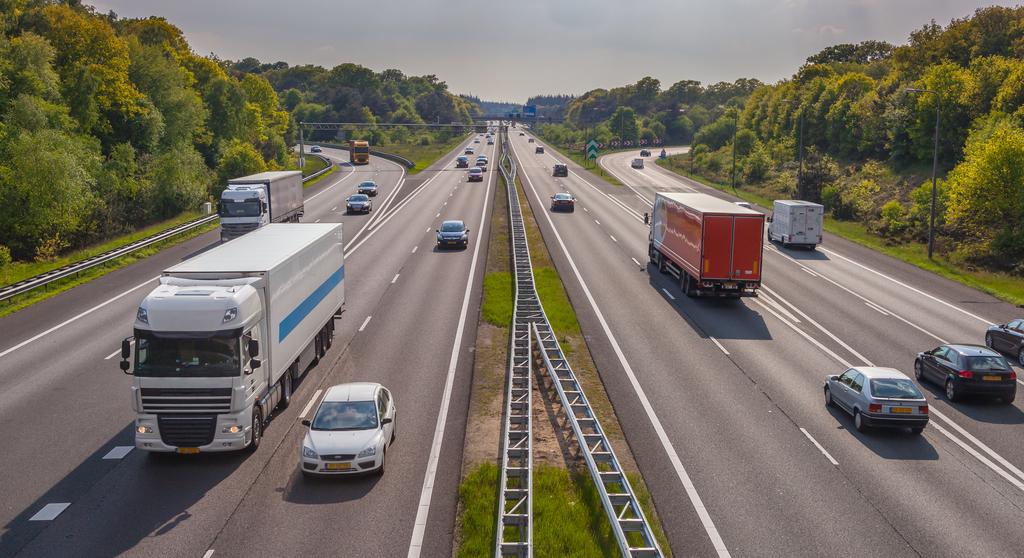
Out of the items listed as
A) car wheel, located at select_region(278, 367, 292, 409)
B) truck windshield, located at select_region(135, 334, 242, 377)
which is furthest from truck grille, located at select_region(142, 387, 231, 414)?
car wheel, located at select_region(278, 367, 292, 409)

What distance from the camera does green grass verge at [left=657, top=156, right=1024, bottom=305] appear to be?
3844cm

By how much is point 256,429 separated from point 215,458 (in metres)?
1.16

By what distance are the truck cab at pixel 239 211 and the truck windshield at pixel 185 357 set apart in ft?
93.5

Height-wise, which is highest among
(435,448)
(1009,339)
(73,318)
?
(1009,339)

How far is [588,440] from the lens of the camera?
18.4m

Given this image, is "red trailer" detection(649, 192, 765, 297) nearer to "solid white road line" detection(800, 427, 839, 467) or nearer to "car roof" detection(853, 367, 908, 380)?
"car roof" detection(853, 367, 908, 380)

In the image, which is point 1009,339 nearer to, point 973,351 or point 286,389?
point 973,351

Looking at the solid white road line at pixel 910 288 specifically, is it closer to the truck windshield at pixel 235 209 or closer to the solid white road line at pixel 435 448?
the solid white road line at pixel 435 448

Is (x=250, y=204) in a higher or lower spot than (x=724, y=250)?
higher

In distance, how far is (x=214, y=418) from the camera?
666 inches

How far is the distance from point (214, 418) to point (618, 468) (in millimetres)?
8564

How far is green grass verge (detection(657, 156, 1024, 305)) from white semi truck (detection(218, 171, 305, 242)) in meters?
37.1

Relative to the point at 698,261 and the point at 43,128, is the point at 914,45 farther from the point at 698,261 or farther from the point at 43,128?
the point at 43,128

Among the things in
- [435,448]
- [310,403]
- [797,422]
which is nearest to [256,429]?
[310,403]
